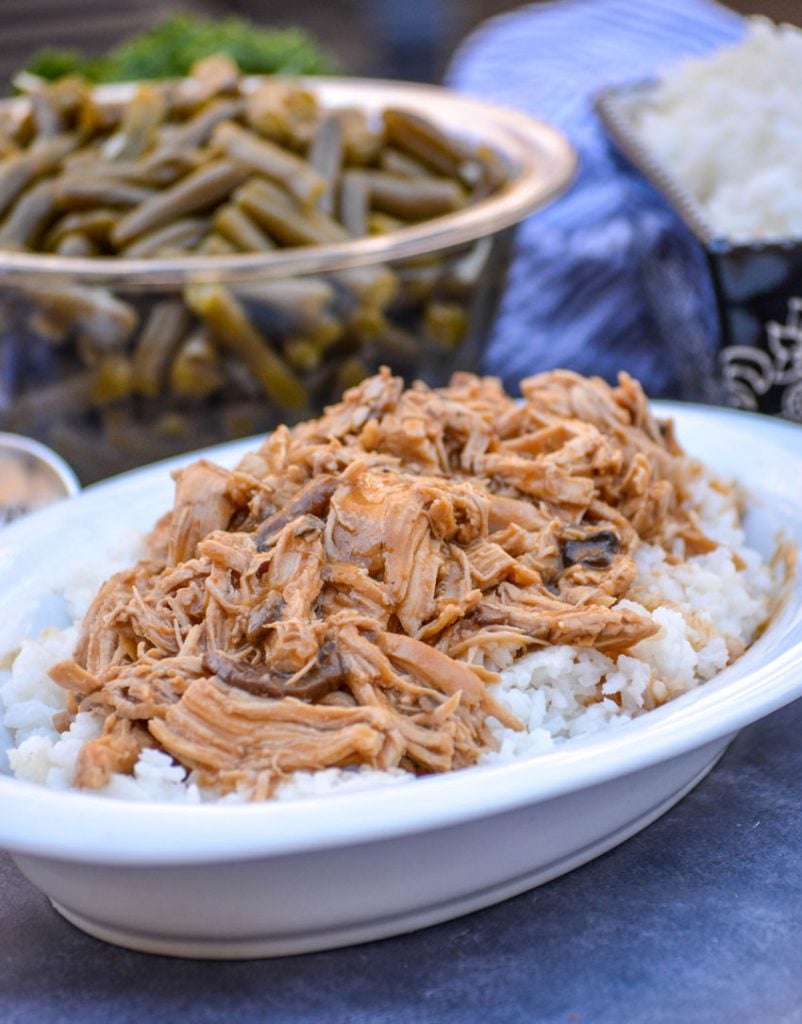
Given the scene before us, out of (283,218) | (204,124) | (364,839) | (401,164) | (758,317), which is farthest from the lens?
(401,164)

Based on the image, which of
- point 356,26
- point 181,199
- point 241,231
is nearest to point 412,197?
point 241,231

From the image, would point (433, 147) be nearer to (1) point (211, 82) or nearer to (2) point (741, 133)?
(1) point (211, 82)

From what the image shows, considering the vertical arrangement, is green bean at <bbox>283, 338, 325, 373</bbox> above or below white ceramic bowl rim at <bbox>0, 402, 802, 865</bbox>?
below

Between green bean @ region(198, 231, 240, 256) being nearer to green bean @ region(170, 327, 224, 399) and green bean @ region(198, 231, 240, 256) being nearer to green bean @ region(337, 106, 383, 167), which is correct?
green bean @ region(170, 327, 224, 399)

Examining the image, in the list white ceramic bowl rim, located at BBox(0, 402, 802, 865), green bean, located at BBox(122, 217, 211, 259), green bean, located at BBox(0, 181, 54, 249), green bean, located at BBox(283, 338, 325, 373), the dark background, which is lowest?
the dark background

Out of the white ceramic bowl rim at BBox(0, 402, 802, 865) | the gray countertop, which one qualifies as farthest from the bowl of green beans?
the white ceramic bowl rim at BBox(0, 402, 802, 865)

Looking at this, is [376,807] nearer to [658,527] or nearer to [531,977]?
[531,977]

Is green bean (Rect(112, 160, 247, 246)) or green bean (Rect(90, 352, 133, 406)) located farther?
green bean (Rect(112, 160, 247, 246))

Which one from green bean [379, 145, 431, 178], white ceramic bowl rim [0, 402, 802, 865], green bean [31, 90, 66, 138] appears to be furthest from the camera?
green bean [31, 90, 66, 138]
